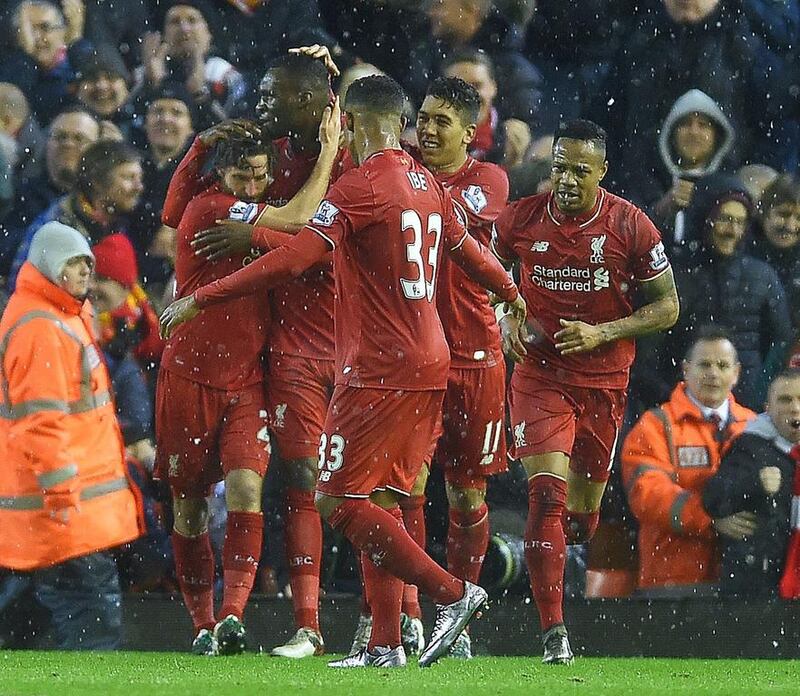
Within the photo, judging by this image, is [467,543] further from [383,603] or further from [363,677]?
[363,677]

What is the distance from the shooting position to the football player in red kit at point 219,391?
24.2ft

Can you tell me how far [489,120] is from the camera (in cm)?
921

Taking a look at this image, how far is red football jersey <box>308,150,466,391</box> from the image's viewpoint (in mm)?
6199

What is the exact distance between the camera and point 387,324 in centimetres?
623

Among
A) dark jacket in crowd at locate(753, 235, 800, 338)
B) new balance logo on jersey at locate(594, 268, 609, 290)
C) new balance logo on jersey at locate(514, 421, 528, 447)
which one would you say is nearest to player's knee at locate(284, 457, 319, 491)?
new balance logo on jersey at locate(514, 421, 528, 447)

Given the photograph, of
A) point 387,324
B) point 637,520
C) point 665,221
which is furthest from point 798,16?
point 387,324

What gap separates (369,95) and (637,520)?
2.96m

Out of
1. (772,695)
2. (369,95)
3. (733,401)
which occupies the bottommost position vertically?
(772,695)

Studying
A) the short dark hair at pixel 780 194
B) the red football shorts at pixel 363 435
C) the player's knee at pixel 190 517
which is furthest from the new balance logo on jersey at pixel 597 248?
the player's knee at pixel 190 517

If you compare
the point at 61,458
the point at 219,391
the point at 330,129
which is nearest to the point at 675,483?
the point at 219,391

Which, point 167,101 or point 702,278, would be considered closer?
point 702,278

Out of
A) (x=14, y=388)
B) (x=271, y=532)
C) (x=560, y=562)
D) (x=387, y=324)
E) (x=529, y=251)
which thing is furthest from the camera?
(x=271, y=532)

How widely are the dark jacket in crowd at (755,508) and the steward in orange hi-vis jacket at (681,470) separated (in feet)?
0.29

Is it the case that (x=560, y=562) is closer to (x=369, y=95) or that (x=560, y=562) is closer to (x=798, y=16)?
(x=369, y=95)
